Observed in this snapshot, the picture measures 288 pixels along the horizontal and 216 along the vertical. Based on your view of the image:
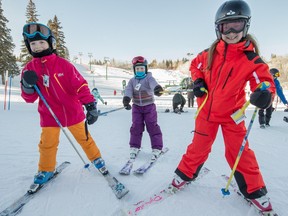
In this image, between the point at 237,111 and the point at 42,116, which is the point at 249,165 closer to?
the point at 237,111

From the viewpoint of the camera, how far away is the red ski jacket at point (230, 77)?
208 cm

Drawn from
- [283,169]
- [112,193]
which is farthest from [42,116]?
[283,169]

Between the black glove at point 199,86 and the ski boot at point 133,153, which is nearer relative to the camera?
the black glove at point 199,86

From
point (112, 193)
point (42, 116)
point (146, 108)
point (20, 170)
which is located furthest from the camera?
point (146, 108)

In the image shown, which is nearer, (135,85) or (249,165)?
(249,165)

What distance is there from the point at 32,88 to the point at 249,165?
269 centimetres

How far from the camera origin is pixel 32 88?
2688mm

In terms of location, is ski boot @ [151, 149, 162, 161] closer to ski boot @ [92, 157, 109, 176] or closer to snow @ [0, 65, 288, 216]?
snow @ [0, 65, 288, 216]

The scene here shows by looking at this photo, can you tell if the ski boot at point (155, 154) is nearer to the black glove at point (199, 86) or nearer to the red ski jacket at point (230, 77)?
the red ski jacket at point (230, 77)

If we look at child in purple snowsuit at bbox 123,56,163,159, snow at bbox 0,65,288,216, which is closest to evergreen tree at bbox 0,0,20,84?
snow at bbox 0,65,288,216

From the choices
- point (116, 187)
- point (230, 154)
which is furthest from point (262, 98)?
point (116, 187)

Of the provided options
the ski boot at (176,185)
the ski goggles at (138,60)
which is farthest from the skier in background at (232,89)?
the ski goggles at (138,60)

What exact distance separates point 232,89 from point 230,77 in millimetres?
124

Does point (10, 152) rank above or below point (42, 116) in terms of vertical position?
below
